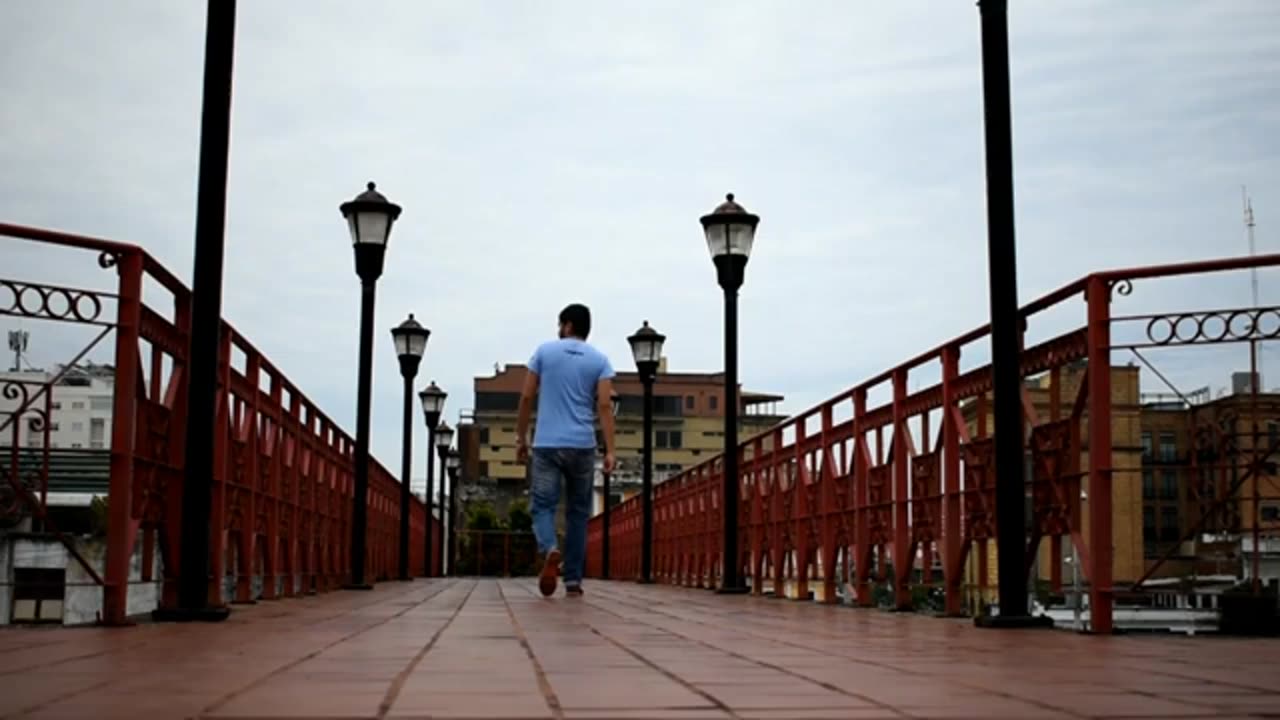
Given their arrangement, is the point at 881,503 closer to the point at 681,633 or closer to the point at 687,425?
the point at 681,633

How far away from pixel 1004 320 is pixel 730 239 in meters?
8.21

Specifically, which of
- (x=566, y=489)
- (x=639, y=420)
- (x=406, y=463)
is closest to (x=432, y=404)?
(x=406, y=463)

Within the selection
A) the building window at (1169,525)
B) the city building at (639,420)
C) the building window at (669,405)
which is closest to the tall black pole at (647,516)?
the building window at (1169,525)

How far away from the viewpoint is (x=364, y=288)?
1689cm

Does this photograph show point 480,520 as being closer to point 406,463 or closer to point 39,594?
point 406,463

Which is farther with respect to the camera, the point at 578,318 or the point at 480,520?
the point at 480,520

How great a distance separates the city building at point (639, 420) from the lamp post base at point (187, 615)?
111m

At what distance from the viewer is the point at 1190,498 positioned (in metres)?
7.34

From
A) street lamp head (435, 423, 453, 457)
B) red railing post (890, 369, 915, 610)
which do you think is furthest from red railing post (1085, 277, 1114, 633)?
street lamp head (435, 423, 453, 457)

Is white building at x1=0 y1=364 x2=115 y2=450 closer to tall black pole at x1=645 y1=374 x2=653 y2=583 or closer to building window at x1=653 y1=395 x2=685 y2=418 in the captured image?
tall black pole at x1=645 y1=374 x2=653 y2=583

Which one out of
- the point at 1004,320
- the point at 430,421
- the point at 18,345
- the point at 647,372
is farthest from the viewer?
the point at 430,421

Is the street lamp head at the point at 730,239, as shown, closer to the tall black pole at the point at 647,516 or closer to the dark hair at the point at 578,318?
the dark hair at the point at 578,318

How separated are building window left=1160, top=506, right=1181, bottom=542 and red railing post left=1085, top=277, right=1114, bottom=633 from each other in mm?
233

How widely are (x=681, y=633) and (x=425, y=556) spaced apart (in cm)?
2955
